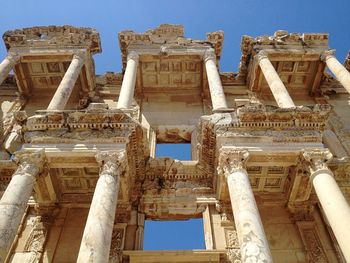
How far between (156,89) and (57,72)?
201 inches

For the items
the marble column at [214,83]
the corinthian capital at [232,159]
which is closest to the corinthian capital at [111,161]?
the corinthian capital at [232,159]

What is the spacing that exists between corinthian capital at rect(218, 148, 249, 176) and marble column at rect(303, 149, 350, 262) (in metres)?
1.88

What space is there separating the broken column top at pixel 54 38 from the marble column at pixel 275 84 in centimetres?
814

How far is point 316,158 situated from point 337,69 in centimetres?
706

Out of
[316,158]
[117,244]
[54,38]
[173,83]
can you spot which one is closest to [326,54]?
[173,83]

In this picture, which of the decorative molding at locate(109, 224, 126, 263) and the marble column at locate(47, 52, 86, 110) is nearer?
the decorative molding at locate(109, 224, 126, 263)

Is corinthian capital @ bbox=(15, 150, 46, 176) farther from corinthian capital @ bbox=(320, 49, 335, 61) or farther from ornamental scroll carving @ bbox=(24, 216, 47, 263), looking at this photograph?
corinthian capital @ bbox=(320, 49, 335, 61)

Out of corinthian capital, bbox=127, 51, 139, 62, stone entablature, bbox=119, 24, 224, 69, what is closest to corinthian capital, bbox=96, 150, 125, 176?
corinthian capital, bbox=127, 51, 139, 62

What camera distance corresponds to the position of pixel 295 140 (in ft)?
35.5

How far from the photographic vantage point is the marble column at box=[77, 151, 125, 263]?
25.0 ft

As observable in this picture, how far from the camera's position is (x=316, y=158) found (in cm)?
1024

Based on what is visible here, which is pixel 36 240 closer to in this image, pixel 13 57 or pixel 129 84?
pixel 129 84

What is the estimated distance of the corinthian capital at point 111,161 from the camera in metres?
9.84

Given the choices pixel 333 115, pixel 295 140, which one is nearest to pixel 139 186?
pixel 295 140
